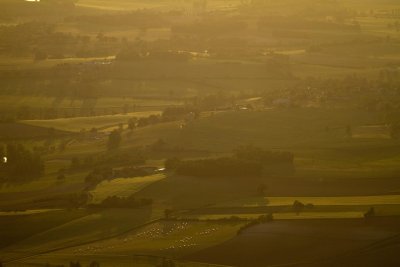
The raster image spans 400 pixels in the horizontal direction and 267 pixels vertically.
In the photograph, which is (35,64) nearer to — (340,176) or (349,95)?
(349,95)

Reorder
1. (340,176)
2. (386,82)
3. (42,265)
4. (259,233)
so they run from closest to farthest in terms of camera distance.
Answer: (42,265) → (259,233) → (340,176) → (386,82)

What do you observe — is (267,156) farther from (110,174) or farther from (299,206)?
(299,206)

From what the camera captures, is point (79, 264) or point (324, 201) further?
point (324, 201)

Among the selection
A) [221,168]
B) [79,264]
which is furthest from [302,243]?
[221,168]

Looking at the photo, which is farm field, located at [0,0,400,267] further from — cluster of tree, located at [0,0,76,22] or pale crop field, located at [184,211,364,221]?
cluster of tree, located at [0,0,76,22]

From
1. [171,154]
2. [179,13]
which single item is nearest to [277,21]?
[179,13]

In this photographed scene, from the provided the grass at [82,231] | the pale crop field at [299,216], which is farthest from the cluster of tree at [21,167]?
the pale crop field at [299,216]
